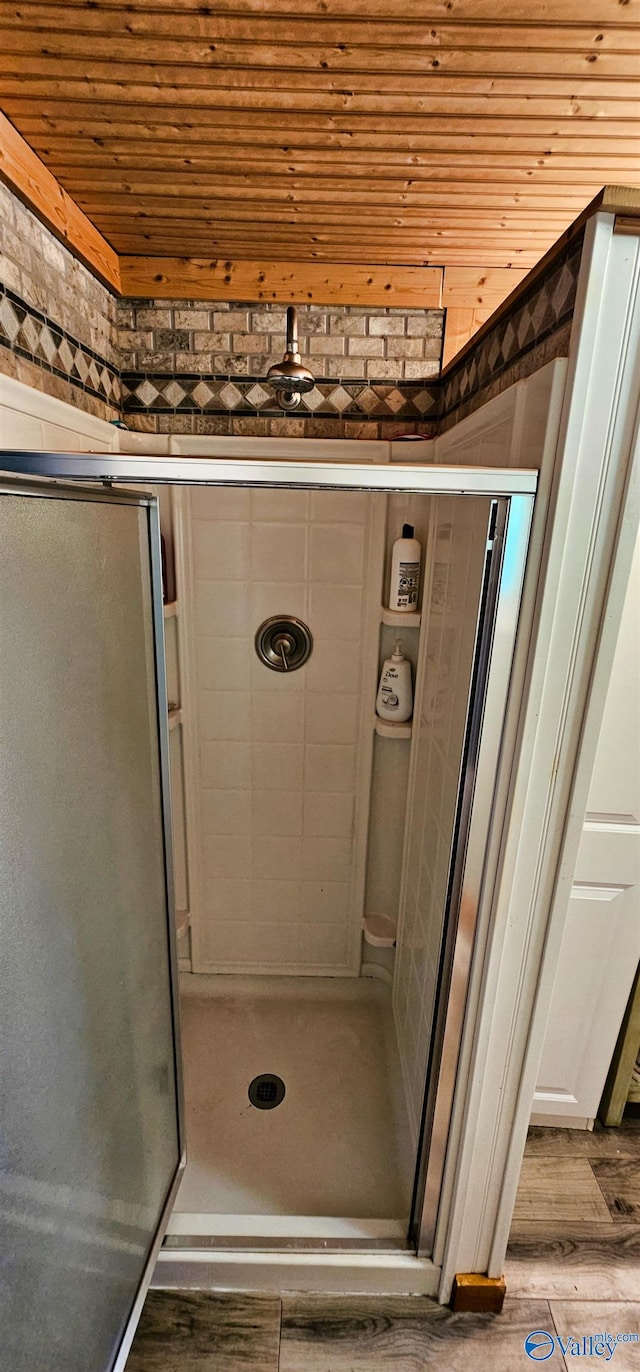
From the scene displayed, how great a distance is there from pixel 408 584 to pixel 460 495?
A: 88 centimetres

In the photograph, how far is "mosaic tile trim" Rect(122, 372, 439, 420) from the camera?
5.75 feet

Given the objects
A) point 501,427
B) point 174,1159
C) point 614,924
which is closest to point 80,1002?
point 174,1159

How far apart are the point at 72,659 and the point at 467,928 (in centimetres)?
83

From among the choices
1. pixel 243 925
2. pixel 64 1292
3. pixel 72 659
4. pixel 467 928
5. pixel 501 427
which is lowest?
pixel 243 925

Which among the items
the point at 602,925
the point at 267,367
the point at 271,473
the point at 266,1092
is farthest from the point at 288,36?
the point at 266,1092

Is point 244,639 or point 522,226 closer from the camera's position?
point 522,226

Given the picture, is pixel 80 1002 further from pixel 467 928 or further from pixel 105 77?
pixel 105 77

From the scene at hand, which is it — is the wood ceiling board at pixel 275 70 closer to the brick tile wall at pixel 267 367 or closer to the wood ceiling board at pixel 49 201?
the wood ceiling board at pixel 49 201

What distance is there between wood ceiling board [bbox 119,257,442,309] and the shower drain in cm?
229

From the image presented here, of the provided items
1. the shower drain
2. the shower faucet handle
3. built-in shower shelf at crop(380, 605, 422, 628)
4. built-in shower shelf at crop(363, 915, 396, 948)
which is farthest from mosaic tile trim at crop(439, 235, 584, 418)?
the shower drain

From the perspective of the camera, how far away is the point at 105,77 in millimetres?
1005

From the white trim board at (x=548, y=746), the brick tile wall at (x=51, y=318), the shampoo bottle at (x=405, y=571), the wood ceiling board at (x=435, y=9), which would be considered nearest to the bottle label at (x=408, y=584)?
the shampoo bottle at (x=405, y=571)

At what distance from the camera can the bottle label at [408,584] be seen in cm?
173

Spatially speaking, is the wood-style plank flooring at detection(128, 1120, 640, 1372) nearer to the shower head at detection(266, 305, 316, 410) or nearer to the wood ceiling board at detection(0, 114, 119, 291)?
the shower head at detection(266, 305, 316, 410)
